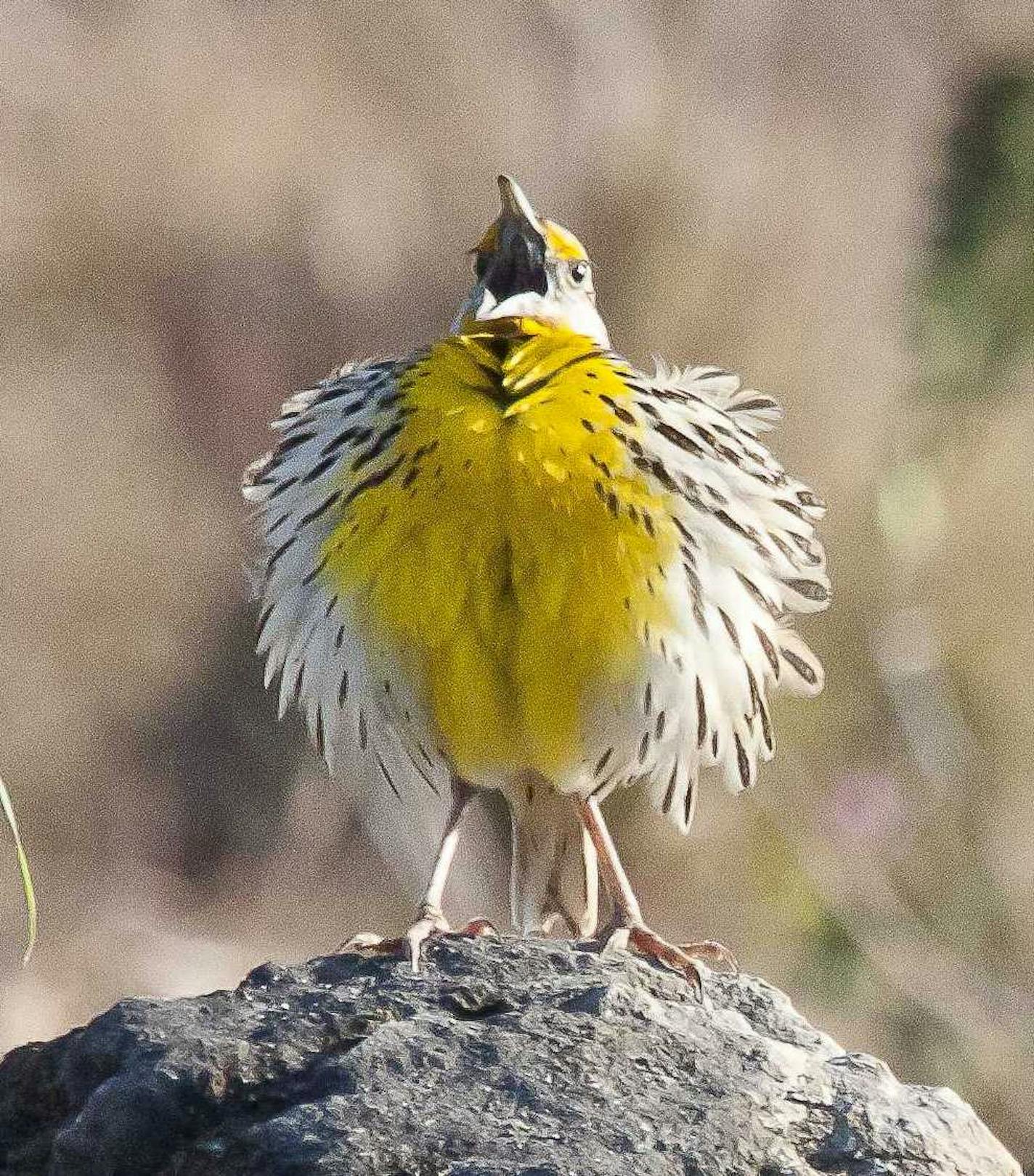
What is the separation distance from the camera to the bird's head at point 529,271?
4.91m

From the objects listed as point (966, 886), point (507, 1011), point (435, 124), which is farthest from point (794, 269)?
point (507, 1011)

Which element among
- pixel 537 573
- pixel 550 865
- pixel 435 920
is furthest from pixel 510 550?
pixel 550 865

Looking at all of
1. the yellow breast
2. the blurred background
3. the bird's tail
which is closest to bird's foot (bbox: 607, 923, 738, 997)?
the yellow breast

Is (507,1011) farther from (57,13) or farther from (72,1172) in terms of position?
(57,13)

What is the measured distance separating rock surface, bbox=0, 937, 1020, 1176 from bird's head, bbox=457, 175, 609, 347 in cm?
160

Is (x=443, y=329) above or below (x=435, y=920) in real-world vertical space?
above

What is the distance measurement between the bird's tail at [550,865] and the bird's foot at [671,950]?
0.67 metres

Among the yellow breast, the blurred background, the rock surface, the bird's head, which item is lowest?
the rock surface

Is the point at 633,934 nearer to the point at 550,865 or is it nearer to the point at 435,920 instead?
the point at 435,920

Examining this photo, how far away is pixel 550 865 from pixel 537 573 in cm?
93

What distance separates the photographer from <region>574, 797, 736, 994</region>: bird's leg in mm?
4070

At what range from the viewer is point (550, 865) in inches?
203

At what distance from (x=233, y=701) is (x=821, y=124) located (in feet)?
12.3

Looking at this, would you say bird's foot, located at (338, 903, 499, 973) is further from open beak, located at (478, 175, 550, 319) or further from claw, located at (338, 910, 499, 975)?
open beak, located at (478, 175, 550, 319)
